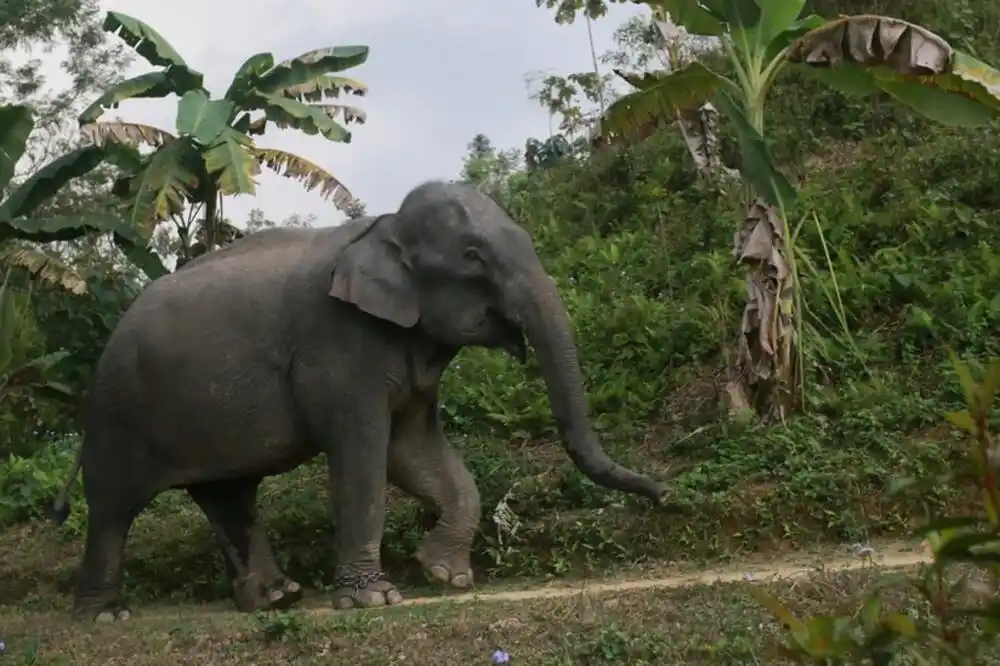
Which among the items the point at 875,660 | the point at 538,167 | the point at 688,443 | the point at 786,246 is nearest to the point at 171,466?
the point at 688,443

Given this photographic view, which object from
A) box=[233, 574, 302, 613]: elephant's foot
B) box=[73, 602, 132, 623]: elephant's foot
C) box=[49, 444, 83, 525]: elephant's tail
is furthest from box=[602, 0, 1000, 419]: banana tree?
box=[49, 444, 83, 525]: elephant's tail

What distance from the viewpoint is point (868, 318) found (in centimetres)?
1039

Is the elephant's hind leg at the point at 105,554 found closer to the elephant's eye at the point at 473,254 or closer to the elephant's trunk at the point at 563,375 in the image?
the elephant's eye at the point at 473,254

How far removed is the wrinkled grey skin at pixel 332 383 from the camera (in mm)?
6941

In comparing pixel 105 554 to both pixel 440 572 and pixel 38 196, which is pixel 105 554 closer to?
pixel 440 572

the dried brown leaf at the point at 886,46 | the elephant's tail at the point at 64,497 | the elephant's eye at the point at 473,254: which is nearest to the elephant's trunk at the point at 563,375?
the elephant's eye at the point at 473,254

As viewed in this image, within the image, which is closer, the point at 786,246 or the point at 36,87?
the point at 786,246

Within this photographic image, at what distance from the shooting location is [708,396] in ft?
31.3

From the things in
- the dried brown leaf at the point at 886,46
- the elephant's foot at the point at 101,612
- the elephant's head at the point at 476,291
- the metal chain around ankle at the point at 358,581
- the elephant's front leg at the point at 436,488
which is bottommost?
the elephant's foot at the point at 101,612

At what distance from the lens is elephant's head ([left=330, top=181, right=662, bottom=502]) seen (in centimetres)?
693

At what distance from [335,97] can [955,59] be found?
30.1 feet

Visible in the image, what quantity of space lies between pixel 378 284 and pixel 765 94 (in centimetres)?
323

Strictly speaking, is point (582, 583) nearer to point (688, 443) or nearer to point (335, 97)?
point (688, 443)

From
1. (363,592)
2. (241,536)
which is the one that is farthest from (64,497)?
(363,592)
